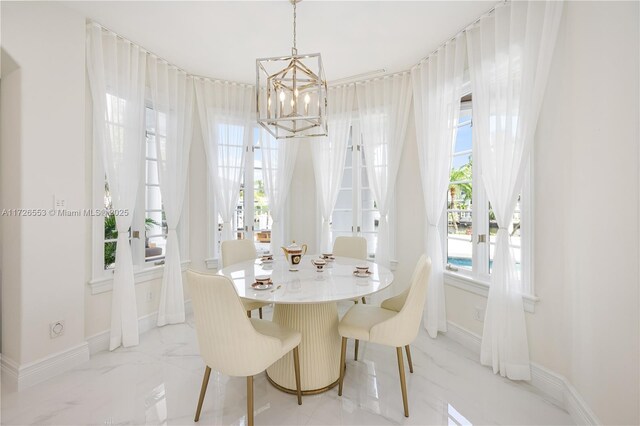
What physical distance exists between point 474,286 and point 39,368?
363 cm

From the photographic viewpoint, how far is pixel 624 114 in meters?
1.33

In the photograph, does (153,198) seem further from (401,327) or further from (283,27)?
(401,327)

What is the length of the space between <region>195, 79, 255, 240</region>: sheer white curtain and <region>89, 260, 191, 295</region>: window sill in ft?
2.61

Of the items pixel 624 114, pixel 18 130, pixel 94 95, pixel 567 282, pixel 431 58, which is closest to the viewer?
pixel 624 114

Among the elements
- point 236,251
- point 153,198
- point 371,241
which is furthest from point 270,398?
point 153,198

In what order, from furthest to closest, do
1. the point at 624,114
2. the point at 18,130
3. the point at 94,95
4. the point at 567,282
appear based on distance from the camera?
the point at 94,95 < the point at 18,130 < the point at 567,282 < the point at 624,114

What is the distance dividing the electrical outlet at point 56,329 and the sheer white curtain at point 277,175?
2.21 meters

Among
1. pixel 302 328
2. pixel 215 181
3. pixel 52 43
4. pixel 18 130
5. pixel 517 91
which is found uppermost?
pixel 52 43

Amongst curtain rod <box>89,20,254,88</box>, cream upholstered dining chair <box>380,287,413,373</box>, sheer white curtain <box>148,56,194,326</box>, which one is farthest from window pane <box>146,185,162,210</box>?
cream upholstered dining chair <box>380,287,413,373</box>

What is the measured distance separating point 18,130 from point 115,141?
0.65 meters

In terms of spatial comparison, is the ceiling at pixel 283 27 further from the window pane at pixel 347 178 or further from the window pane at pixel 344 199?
the window pane at pixel 344 199

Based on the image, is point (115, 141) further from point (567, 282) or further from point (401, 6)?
point (567, 282)

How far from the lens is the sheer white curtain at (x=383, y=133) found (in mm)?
3265

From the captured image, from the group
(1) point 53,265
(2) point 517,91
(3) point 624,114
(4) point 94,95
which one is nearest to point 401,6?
(2) point 517,91
